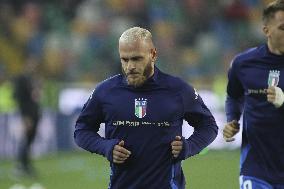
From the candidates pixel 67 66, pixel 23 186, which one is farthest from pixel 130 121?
pixel 67 66

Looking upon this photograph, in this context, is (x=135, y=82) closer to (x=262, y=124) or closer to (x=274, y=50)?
(x=262, y=124)

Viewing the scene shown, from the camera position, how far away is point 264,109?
253 inches

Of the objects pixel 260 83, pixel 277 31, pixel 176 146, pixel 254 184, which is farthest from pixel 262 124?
pixel 176 146

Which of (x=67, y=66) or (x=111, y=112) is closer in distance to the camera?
(x=111, y=112)

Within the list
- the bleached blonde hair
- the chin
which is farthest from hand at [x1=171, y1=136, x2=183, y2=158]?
the bleached blonde hair

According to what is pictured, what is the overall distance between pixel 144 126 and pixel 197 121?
47cm

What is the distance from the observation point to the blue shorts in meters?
6.34

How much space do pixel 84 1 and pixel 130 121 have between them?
17.2 metres

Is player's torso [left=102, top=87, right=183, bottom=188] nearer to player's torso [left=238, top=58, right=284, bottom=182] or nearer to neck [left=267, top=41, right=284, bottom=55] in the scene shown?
player's torso [left=238, top=58, right=284, bottom=182]

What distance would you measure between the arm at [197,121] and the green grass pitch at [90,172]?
21.1 ft

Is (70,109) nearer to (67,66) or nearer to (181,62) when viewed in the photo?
(67,66)

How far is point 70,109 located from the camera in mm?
18406

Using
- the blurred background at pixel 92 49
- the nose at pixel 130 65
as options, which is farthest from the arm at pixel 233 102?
the blurred background at pixel 92 49

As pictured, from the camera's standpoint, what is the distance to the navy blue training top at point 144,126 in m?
5.48
